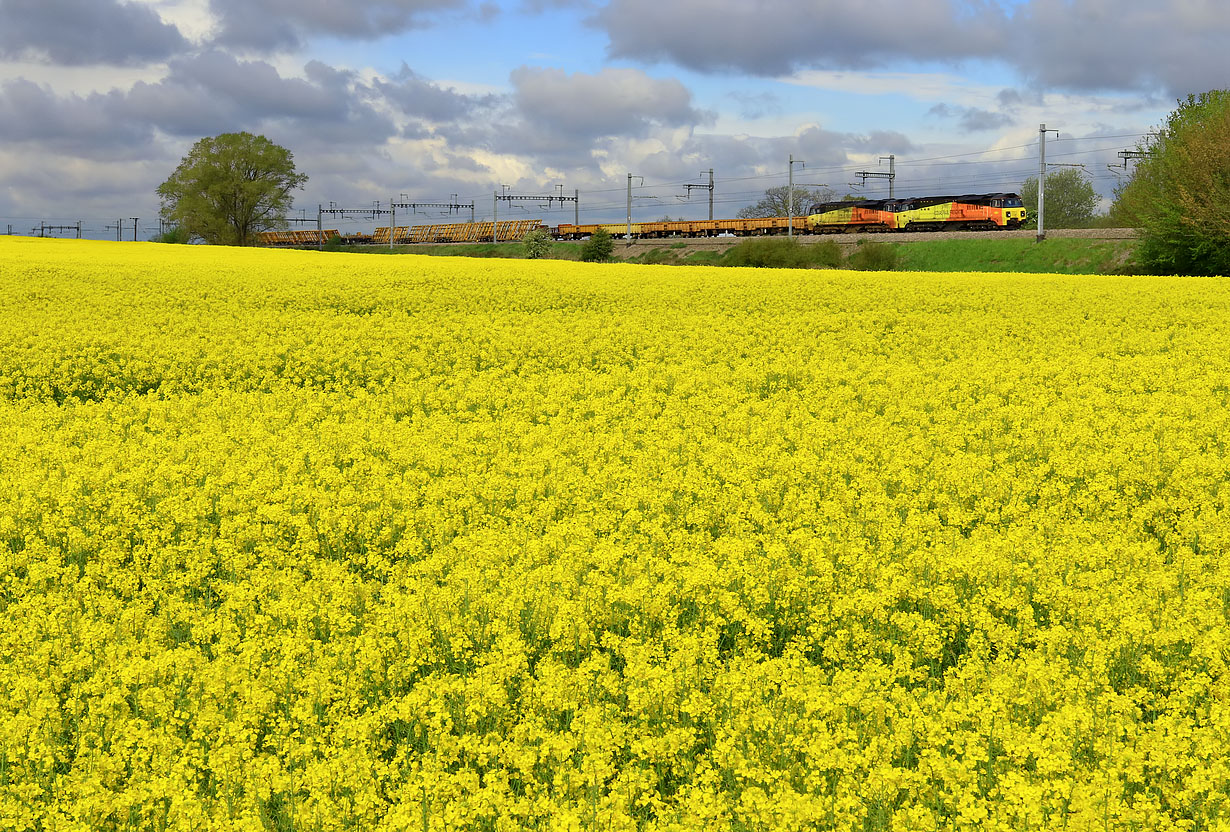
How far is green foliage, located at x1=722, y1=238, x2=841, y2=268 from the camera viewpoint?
58938mm

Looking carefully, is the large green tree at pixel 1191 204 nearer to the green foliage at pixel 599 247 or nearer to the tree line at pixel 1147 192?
the tree line at pixel 1147 192

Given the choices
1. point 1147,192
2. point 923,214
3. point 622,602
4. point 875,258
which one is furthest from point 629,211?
point 622,602

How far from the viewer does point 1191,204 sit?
46281 mm

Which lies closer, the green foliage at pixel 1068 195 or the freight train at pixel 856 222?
the freight train at pixel 856 222

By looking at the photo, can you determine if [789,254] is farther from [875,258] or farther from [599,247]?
[599,247]

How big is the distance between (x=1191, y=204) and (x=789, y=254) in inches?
859

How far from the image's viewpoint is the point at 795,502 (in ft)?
25.7

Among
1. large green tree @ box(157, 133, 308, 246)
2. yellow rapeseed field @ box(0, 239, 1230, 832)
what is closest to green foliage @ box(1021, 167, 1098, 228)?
large green tree @ box(157, 133, 308, 246)

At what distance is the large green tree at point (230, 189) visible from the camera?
289ft

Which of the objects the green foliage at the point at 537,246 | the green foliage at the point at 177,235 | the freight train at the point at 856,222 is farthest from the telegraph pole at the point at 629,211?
the green foliage at the point at 177,235

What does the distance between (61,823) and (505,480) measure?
16.1ft

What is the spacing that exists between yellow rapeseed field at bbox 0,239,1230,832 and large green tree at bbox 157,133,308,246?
82.0m

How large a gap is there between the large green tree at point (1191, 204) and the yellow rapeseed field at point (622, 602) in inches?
1543

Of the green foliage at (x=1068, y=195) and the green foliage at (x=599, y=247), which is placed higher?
the green foliage at (x=1068, y=195)
